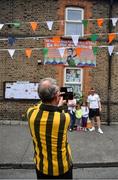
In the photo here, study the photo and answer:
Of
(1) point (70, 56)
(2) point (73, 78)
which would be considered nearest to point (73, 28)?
(1) point (70, 56)

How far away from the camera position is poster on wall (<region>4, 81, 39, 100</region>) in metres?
16.5

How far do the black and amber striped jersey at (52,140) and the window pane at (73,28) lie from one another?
12599 mm

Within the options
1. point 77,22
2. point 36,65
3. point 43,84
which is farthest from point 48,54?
point 43,84

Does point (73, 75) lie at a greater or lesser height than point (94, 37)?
lesser

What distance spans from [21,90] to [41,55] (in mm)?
1624

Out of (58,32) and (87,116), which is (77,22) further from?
(87,116)

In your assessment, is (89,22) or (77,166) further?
(89,22)

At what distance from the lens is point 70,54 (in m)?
16.5

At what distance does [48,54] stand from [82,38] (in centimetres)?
154

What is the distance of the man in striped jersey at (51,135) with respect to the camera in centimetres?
442

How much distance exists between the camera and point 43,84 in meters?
4.40

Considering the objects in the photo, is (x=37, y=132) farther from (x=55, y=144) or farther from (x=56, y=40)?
(x=56, y=40)

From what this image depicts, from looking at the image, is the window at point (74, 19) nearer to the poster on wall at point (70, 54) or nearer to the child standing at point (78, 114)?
the poster on wall at point (70, 54)

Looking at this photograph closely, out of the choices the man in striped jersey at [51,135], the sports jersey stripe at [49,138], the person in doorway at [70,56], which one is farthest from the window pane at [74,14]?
the sports jersey stripe at [49,138]
